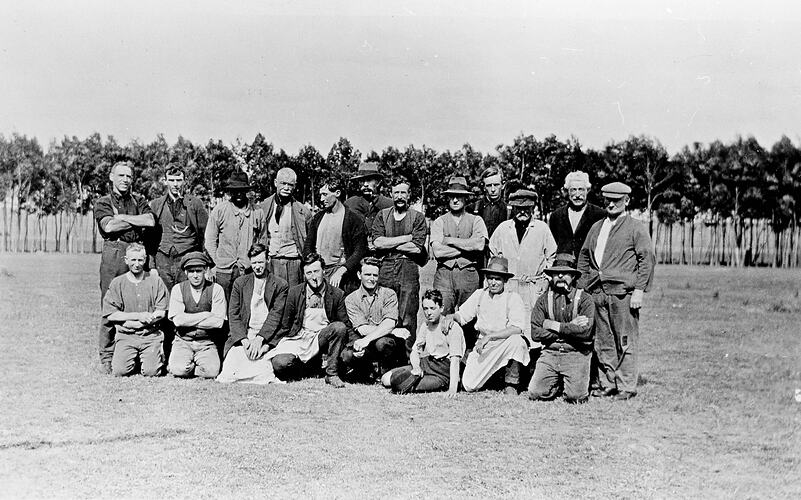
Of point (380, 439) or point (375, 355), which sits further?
point (375, 355)

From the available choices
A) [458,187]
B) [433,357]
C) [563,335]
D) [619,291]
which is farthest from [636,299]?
[458,187]

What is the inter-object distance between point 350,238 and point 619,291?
3035 mm

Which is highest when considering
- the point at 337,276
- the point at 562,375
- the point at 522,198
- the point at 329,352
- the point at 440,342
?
the point at 522,198

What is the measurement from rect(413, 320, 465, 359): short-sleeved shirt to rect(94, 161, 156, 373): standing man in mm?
3404

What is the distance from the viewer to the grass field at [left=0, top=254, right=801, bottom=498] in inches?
171

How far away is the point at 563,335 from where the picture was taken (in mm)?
6871

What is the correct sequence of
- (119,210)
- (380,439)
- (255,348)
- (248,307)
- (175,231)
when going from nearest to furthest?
1. (380,439)
2. (255,348)
3. (248,307)
4. (119,210)
5. (175,231)

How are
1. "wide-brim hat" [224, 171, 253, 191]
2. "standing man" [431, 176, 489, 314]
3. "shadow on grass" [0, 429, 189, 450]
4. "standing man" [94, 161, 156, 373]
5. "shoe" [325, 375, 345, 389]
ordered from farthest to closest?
"wide-brim hat" [224, 171, 253, 191] → "standing man" [94, 161, 156, 373] → "standing man" [431, 176, 489, 314] → "shoe" [325, 375, 345, 389] → "shadow on grass" [0, 429, 189, 450]

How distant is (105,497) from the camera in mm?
4113

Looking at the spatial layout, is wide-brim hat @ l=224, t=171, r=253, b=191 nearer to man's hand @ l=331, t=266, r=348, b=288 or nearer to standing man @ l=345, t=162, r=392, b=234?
standing man @ l=345, t=162, r=392, b=234

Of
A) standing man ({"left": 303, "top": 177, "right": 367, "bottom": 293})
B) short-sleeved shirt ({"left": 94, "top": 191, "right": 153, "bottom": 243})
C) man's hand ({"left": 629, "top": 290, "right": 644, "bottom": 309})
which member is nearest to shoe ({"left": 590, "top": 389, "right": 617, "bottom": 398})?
man's hand ({"left": 629, "top": 290, "right": 644, "bottom": 309})

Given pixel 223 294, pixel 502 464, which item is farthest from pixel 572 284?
pixel 223 294

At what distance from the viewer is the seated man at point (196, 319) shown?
24.5 ft

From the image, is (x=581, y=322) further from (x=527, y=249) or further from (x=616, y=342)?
(x=527, y=249)
